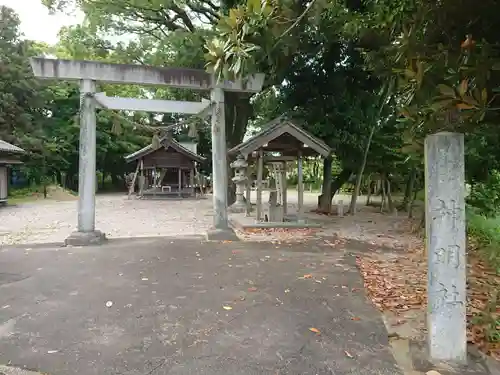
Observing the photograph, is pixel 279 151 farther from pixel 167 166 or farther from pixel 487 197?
pixel 167 166

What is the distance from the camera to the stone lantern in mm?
16734

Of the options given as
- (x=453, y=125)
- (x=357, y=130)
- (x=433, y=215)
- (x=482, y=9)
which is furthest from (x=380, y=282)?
(x=357, y=130)

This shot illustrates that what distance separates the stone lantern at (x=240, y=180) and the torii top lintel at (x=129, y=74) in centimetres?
694

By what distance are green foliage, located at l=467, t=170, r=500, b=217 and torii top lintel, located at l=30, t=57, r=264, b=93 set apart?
23.7 ft

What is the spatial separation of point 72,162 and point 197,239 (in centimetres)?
2825

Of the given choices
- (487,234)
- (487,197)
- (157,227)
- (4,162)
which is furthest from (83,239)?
(4,162)

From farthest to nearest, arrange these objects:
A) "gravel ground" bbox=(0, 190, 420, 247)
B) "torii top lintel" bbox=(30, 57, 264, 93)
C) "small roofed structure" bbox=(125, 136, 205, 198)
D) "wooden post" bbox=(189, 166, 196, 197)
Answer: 1. "wooden post" bbox=(189, 166, 196, 197)
2. "small roofed structure" bbox=(125, 136, 205, 198)
3. "gravel ground" bbox=(0, 190, 420, 247)
4. "torii top lintel" bbox=(30, 57, 264, 93)

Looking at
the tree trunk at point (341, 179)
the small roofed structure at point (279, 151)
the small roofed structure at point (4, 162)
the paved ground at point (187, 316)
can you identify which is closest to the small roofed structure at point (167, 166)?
the small roofed structure at point (4, 162)

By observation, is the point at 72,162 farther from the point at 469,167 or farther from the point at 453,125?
A: the point at 453,125

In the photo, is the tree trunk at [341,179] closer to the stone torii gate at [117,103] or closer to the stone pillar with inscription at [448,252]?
the stone torii gate at [117,103]

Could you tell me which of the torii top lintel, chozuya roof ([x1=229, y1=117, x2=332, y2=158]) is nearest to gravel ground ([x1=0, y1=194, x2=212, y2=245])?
chozuya roof ([x1=229, y1=117, x2=332, y2=158])

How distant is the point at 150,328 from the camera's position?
4.09 meters

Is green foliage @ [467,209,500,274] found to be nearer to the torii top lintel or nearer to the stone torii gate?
the stone torii gate

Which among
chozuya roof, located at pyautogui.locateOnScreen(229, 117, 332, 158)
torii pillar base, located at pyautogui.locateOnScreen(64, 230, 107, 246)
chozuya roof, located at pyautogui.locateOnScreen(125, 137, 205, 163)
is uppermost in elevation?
chozuya roof, located at pyautogui.locateOnScreen(125, 137, 205, 163)
